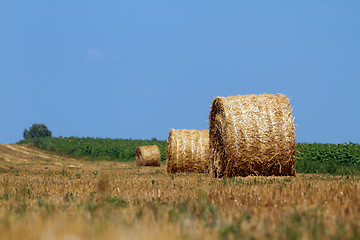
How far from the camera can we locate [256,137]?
35.9ft

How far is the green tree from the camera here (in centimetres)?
7271

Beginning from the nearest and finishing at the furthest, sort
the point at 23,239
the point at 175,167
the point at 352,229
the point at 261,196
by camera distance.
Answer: the point at 23,239, the point at 352,229, the point at 261,196, the point at 175,167

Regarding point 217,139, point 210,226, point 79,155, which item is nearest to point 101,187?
point 210,226

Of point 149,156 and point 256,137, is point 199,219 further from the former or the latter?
point 149,156

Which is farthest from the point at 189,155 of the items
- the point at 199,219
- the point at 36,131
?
the point at 36,131

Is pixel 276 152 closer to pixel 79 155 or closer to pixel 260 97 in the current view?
A: pixel 260 97

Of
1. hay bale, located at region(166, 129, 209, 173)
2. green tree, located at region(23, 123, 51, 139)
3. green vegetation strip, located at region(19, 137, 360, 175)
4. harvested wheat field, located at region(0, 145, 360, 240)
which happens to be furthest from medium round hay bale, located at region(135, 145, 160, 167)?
green tree, located at region(23, 123, 51, 139)

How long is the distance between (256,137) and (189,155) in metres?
5.79

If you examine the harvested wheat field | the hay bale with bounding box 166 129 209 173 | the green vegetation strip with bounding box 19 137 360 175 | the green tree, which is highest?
the green tree

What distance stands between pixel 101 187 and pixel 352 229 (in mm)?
3996

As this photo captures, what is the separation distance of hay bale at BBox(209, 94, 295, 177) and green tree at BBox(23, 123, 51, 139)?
6753 centimetres

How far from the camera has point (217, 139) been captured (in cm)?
1255

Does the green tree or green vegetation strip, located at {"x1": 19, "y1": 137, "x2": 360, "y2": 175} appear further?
the green tree

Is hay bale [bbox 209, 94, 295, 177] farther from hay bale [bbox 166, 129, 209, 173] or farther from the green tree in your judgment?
the green tree
